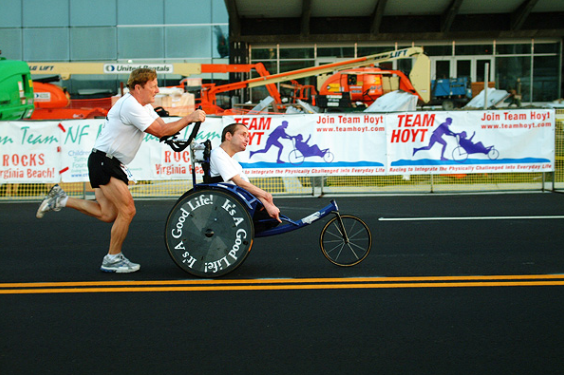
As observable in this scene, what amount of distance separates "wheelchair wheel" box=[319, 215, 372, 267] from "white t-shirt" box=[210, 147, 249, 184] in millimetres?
1040

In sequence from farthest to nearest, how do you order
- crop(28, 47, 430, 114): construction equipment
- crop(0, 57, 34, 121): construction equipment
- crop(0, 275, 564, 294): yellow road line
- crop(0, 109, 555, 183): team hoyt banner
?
crop(28, 47, 430, 114): construction equipment → crop(0, 57, 34, 121): construction equipment → crop(0, 109, 555, 183): team hoyt banner → crop(0, 275, 564, 294): yellow road line

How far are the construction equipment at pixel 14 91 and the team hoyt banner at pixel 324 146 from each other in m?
5.05

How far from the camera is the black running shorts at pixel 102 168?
6.13 m

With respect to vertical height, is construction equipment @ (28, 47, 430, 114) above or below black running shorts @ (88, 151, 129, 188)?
above

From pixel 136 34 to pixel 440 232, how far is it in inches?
1020

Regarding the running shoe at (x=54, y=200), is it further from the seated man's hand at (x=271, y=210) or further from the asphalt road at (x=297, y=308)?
the seated man's hand at (x=271, y=210)

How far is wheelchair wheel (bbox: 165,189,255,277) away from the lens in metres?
5.86

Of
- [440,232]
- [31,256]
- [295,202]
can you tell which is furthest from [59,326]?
[295,202]

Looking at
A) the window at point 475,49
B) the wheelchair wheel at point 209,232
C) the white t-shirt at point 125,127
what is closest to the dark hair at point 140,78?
the white t-shirt at point 125,127

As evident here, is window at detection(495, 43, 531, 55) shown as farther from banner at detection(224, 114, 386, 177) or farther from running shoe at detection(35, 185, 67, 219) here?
running shoe at detection(35, 185, 67, 219)

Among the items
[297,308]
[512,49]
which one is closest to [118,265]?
[297,308]

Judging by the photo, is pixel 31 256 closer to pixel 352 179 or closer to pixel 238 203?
pixel 238 203

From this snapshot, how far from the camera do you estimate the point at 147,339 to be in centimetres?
441

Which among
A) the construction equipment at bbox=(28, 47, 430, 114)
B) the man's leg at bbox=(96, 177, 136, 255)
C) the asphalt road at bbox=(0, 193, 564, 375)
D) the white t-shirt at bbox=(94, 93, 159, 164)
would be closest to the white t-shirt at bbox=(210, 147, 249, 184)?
the white t-shirt at bbox=(94, 93, 159, 164)
